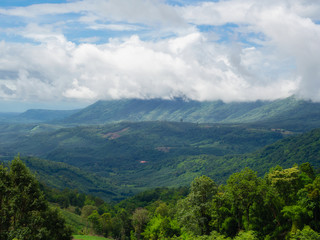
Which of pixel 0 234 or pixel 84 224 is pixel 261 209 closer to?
pixel 0 234

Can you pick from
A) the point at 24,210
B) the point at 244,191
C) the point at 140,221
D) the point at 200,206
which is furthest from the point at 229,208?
the point at 140,221

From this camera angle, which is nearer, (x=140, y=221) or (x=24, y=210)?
(x=24, y=210)

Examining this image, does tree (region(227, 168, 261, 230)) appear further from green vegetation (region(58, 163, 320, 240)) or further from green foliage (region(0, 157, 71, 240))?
green foliage (region(0, 157, 71, 240))

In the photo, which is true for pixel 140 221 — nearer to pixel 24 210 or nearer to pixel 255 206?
pixel 255 206

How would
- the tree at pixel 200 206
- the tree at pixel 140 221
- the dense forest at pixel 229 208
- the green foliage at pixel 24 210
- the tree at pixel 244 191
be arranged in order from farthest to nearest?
the tree at pixel 140 221, the tree at pixel 200 206, the tree at pixel 244 191, the dense forest at pixel 229 208, the green foliage at pixel 24 210

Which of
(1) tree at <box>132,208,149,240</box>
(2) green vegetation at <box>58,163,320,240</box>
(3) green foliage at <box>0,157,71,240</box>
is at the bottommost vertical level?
(1) tree at <box>132,208,149,240</box>

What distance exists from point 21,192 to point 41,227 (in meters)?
6.38

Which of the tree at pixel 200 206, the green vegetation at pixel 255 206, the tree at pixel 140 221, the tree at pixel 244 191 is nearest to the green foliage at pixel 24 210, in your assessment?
the green vegetation at pixel 255 206

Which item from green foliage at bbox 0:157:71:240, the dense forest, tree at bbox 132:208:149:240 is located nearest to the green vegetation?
the dense forest

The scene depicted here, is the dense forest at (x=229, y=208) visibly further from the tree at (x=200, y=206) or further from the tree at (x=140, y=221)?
the tree at (x=140, y=221)

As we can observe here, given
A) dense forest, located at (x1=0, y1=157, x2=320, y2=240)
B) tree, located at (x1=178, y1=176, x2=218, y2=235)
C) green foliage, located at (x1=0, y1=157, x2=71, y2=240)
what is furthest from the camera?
tree, located at (x1=178, y1=176, x2=218, y2=235)

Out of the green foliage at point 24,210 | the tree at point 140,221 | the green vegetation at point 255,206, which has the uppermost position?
the green foliage at point 24,210

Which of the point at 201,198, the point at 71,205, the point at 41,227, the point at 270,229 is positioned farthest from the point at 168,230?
the point at 71,205

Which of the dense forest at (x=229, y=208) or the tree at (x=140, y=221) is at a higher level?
the dense forest at (x=229, y=208)
